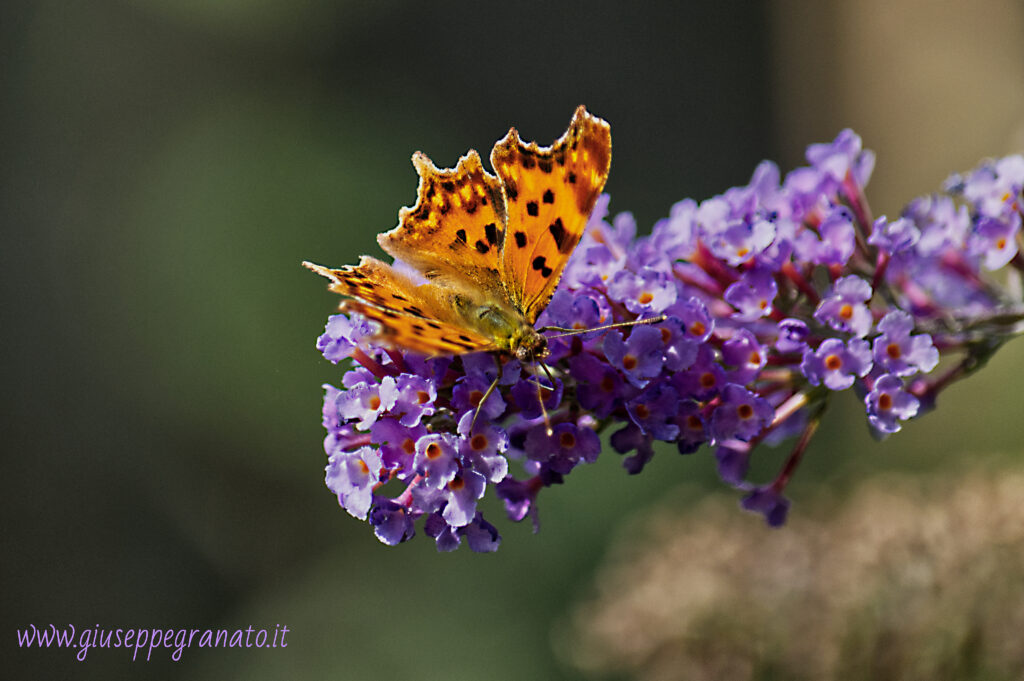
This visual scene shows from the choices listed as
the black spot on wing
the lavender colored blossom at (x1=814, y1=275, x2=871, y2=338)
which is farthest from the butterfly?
the lavender colored blossom at (x1=814, y1=275, x2=871, y2=338)

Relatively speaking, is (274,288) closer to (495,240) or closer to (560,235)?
(495,240)

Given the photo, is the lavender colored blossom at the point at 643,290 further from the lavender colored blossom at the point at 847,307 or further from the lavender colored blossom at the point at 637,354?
the lavender colored blossom at the point at 847,307

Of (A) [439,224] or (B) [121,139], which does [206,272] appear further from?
(A) [439,224]

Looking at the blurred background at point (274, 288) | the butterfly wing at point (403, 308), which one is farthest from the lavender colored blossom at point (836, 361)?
the blurred background at point (274, 288)

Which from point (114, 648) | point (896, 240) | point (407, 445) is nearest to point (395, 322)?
point (407, 445)

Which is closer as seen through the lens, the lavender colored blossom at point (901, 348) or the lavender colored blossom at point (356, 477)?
the lavender colored blossom at point (356, 477)

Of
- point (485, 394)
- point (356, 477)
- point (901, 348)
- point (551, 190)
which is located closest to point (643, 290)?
point (551, 190)
